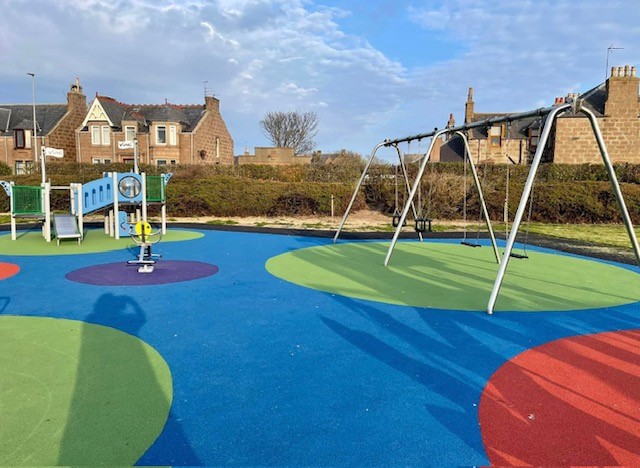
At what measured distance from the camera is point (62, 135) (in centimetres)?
3888

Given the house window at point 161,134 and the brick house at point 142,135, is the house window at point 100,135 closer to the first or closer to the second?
the brick house at point 142,135

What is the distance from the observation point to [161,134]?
3712cm

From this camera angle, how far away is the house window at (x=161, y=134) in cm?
3694

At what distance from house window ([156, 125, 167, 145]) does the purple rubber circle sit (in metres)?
30.6

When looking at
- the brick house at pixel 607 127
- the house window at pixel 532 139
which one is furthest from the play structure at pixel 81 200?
the house window at pixel 532 139

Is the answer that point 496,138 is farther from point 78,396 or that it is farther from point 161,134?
point 78,396

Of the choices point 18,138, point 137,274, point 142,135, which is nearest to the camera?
point 137,274

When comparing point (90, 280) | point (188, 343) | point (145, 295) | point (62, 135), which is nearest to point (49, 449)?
point (188, 343)

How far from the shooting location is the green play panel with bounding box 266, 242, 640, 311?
6.54 meters

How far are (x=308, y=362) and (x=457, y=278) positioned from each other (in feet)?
15.7

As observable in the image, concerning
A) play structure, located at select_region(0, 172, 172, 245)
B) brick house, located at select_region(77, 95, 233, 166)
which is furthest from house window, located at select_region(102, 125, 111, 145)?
play structure, located at select_region(0, 172, 172, 245)

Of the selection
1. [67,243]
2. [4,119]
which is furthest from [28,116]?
[67,243]

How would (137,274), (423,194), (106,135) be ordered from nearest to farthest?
(137,274)
(423,194)
(106,135)

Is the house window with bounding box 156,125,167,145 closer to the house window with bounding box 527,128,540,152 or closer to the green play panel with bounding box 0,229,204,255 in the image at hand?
the green play panel with bounding box 0,229,204,255
